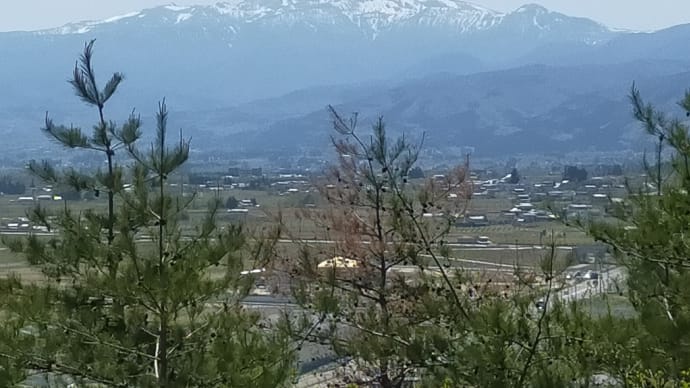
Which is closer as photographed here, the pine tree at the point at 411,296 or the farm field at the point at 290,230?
the pine tree at the point at 411,296

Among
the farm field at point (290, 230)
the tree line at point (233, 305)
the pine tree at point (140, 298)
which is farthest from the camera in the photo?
the farm field at point (290, 230)

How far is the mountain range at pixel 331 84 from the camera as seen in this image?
6825 centimetres

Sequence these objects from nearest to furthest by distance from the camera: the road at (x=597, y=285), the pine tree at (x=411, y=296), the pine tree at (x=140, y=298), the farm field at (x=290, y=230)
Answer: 1. the pine tree at (x=411, y=296)
2. the pine tree at (x=140, y=298)
3. the farm field at (x=290, y=230)
4. the road at (x=597, y=285)

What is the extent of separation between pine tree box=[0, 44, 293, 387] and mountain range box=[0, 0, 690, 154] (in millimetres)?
1627

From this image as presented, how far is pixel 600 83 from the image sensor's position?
342 feet

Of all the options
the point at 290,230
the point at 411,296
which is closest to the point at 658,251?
the point at 411,296

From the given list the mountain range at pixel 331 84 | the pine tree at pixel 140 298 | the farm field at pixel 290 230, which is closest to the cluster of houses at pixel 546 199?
the farm field at pixel 290 230

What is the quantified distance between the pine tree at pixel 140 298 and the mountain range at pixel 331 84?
1.63 m

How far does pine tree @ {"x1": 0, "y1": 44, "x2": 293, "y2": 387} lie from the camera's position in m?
4.77

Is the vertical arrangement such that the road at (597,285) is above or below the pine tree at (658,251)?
below

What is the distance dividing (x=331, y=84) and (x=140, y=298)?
15228 cm

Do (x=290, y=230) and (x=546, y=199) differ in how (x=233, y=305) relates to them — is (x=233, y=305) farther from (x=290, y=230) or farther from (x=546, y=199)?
(x=290, y=230)

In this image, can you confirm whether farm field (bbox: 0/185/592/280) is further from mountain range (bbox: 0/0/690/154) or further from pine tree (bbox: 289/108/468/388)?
mountain range (bbox: 0/0/690/154)

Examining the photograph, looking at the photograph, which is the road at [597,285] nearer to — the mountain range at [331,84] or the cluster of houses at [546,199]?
the cluster of houses at [546,199]
